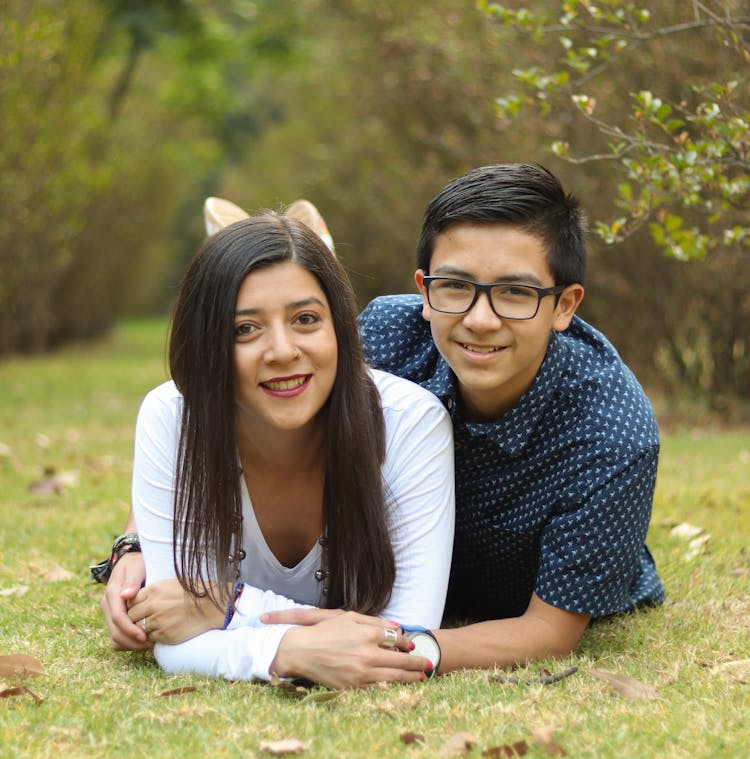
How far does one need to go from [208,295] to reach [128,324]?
30538mm

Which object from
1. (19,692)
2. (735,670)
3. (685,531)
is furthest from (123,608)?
(685,531)

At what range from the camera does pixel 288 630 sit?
279 centimetres

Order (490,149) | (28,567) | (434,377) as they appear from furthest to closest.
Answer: (490,149) → (28,567) → (434,377)

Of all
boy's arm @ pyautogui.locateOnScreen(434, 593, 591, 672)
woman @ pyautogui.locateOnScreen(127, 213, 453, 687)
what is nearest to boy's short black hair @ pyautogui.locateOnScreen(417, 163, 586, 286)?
woman @ pyautogui.locateOnScreen(127, 213, 453, 687)

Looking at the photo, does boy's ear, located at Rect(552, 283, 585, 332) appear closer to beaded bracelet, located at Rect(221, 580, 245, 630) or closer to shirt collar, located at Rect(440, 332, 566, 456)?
shirt collar, located at Rect(440, 332, 566, 456)

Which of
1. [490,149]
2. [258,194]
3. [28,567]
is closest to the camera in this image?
[28,567]

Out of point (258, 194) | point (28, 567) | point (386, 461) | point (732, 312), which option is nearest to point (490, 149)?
point (732, 312)

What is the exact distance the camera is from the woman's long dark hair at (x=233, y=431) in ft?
9.40

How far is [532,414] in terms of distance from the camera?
306cm

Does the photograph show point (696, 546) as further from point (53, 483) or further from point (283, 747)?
point (53, 483)

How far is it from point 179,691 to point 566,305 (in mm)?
1408

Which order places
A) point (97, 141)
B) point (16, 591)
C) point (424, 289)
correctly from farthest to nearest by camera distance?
point (97, 141)
point (16, 591)
point (424, 289)

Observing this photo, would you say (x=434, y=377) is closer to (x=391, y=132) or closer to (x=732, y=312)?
(x=732, y=312)

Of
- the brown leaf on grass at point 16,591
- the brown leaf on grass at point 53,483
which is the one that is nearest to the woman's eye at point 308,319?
the brown leaf on grass at point 16,591
